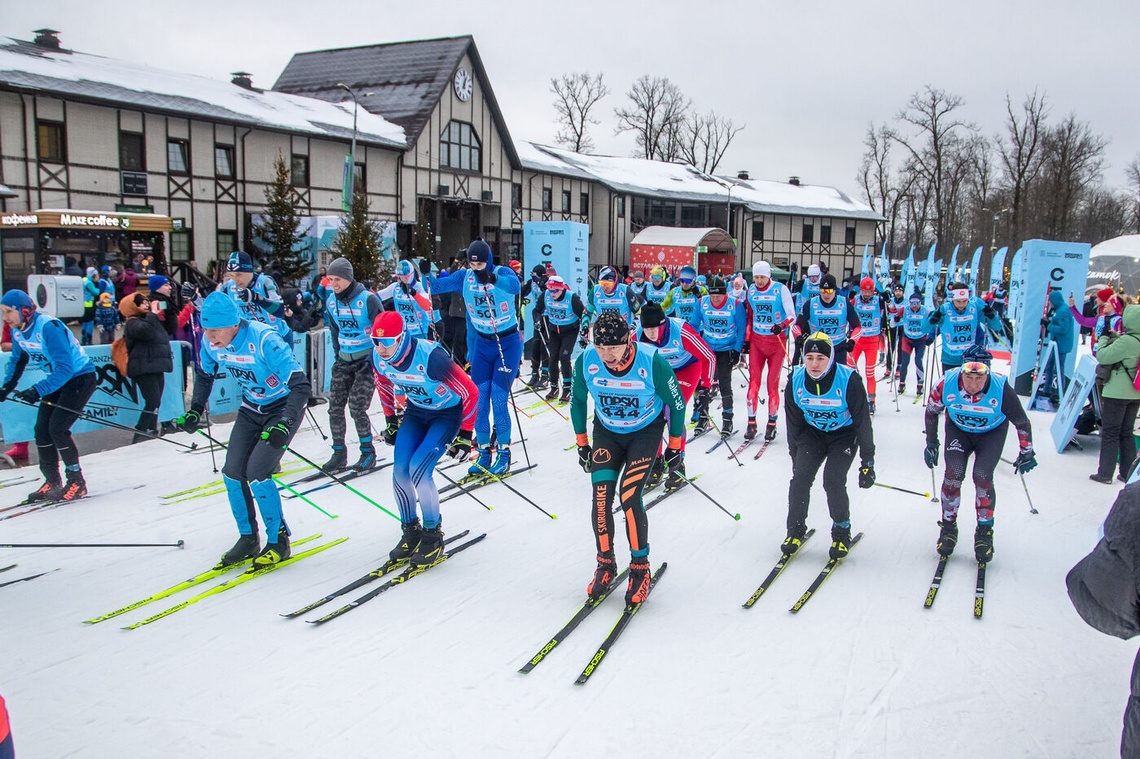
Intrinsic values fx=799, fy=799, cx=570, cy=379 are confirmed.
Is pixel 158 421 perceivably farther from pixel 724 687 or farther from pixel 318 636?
pixel 724 687

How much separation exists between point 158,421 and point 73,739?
7046mm

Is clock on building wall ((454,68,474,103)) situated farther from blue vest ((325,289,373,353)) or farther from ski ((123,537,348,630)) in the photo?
ski ((123,537,348,630))

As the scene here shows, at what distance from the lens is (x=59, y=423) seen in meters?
7.11

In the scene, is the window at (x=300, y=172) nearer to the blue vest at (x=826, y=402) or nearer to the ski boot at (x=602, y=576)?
the blue vest at (x=826, y=402)

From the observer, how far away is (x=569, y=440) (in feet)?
33.5

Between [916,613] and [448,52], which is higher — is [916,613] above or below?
below

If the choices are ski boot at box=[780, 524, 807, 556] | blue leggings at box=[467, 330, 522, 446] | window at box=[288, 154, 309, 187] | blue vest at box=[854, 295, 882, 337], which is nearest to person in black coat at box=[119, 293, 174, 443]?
blue leggings at box=[467, 330, 522, 446]

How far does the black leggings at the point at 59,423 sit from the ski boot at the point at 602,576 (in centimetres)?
497

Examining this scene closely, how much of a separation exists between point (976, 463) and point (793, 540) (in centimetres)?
145

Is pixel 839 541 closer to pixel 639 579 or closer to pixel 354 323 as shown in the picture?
pixel 639 579

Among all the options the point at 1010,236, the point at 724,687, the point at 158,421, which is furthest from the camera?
the point at 1010,236

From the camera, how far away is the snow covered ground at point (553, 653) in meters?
3.69

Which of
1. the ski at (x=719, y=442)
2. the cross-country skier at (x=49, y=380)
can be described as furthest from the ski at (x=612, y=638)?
the cross-country skier at (x=49, y=380)

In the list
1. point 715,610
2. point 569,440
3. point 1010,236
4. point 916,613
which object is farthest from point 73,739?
point 1010,236
